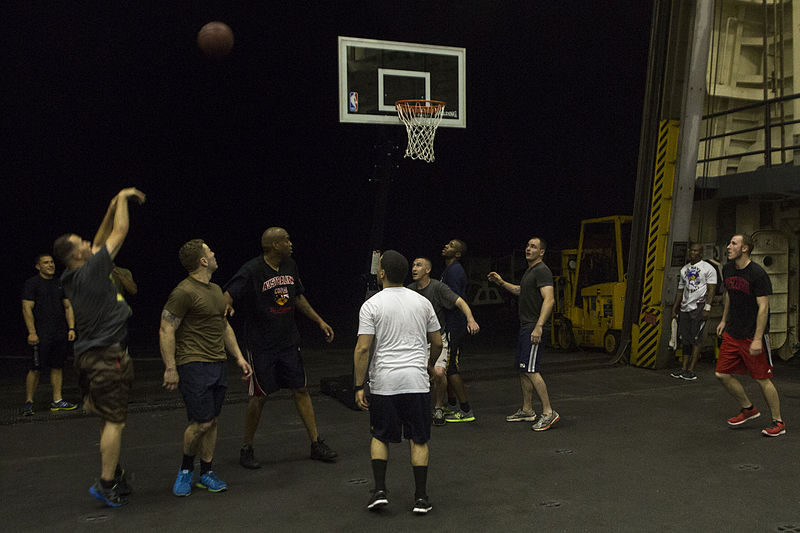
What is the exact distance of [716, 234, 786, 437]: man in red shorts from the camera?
670cm

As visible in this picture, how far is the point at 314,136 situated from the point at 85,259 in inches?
819

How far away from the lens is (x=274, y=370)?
6020 millimetres

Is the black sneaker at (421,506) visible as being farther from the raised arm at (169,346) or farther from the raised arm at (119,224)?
the raised arm at (119,224)

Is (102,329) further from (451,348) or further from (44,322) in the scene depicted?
(44,322)

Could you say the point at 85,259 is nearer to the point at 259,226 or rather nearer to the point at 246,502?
the point at 246,502

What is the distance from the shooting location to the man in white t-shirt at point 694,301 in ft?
34.4

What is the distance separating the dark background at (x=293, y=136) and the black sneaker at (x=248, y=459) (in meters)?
10.5

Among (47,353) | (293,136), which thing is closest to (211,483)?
(47,353)

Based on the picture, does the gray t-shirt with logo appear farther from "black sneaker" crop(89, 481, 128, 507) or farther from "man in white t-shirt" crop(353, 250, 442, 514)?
"man in white t-shirt" crop(353, 250, 442, 514)

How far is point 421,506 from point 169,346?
211cm

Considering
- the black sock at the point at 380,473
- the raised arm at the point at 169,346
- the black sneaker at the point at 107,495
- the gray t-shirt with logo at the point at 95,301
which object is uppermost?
the gray t-shirt with logo at the point at 95,301

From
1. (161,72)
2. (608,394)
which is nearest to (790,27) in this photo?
(608,394)

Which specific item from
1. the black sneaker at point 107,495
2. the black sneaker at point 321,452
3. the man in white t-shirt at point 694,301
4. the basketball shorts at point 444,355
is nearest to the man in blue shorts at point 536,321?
the basketball shorts at point 444,355

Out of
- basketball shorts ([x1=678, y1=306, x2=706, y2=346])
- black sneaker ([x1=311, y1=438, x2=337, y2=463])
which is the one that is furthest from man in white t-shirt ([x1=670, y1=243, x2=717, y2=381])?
black sneaker ([x1=311, y1=438, x2=337, y2=463])
